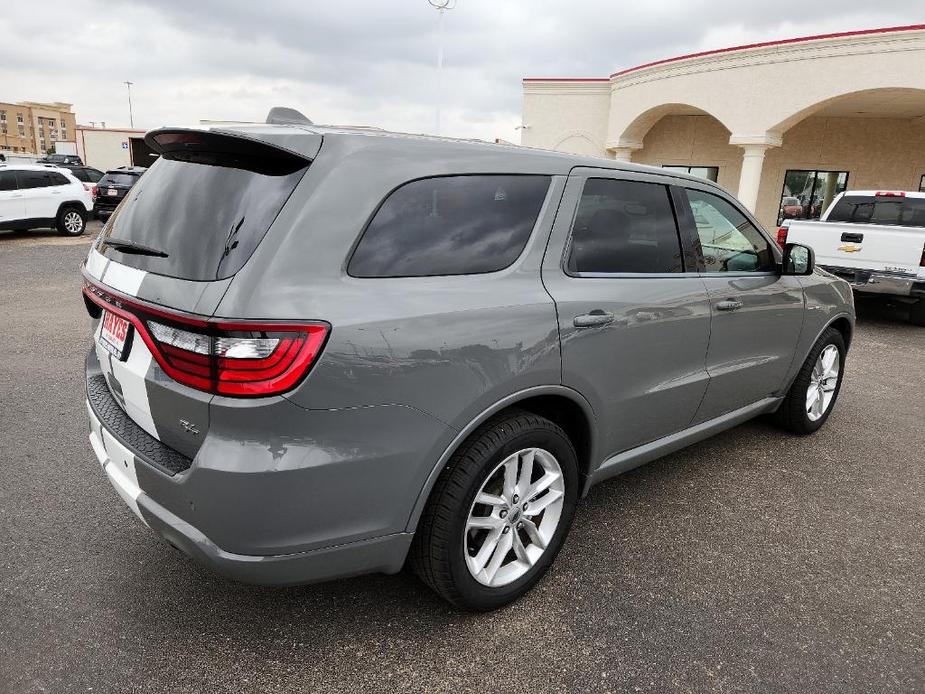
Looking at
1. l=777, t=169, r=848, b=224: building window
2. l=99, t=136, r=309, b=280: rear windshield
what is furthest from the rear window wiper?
l=777, t=169, r=848, b=224: building window

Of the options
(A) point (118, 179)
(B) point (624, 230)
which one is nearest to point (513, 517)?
(B) point (624, 230)

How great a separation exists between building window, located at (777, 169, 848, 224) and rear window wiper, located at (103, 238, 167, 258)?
71.2 feet

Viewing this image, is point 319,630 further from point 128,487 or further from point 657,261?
point 657,261

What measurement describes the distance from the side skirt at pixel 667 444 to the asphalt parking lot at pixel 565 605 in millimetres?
357

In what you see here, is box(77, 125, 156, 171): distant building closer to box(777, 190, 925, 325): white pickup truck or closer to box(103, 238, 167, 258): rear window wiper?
box(777, 190, 925, 325): white pickup truck

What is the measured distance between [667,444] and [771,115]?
55.2ft

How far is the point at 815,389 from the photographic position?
14.6 feet

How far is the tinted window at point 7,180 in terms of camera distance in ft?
47.5

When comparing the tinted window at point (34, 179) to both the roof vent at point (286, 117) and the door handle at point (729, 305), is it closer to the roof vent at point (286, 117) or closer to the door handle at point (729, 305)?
the roof vent at point (286, 117)

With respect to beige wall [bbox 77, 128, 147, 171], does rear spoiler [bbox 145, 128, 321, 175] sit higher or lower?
A: lower

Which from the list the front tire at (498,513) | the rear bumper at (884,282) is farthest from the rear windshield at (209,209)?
the rear bumper at (884,282)

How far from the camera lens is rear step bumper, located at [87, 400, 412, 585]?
1936mm

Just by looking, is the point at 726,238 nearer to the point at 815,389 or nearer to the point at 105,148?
the point at 815,389

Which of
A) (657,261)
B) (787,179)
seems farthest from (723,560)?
(787,179)
